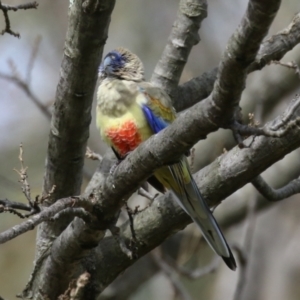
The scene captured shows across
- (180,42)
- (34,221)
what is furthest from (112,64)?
(34,221)

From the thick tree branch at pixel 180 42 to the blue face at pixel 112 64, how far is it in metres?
0.30

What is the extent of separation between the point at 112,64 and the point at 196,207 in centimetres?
153

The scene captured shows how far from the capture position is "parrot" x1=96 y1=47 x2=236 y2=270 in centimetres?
358

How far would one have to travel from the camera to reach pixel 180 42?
14.8 feet

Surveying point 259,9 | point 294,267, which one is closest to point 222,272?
point 294,267

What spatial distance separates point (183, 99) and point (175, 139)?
2081 mm

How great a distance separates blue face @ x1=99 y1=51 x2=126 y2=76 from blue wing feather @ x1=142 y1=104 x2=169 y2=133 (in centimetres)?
66

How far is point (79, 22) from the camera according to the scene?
3.10m

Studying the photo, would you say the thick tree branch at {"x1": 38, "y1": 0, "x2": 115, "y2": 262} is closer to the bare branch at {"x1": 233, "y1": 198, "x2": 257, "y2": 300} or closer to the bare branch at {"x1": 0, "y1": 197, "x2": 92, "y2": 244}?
the bare branch at {"x1": 0, "y1": 197, "x2": 92, "y2": 244}

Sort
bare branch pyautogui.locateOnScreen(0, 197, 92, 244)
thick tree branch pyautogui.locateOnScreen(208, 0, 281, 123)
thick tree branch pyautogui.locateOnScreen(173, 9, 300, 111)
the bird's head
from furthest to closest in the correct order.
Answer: the bird's head
thick tree branch pyautogui.locateOnScreen(173, 9, 300, 111)
bare branch pyautogui.locateOnScreen(0, 197, 92, 244)
thick tree branch pyautogui.locateOnScreen(208, 0, 281, 123)

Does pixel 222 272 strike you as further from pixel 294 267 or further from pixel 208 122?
pixel 208 122

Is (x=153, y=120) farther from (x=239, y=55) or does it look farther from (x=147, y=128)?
(x=239, y=55)

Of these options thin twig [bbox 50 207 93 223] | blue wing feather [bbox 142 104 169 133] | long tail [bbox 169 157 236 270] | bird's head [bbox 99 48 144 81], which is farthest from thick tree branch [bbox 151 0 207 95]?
thin twig [bbox 50 207 93 223]

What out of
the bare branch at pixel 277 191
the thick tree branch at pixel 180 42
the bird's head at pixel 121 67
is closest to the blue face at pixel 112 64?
the bird's head at pixel 121 67
